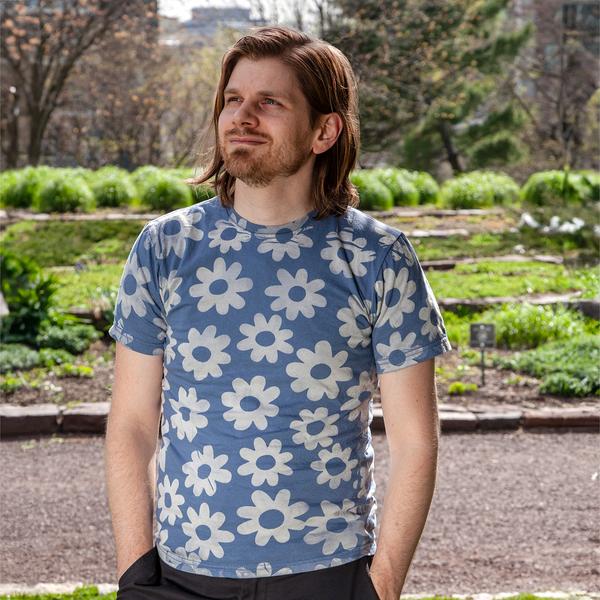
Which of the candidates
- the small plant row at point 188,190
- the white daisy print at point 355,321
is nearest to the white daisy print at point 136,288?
the white daisy print at point 355,321

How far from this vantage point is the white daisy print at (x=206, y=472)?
5.38 feet

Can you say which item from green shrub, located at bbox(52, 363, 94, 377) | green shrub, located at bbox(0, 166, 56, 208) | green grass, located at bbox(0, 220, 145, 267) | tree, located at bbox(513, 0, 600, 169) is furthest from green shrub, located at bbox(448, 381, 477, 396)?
tree, located at bbox(513, 0, 600, 169)

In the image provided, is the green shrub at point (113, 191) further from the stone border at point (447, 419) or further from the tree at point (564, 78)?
the tree at point (564, 78)

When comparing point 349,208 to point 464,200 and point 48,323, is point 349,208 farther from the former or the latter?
point 464,200

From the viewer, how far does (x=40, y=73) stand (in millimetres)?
19953

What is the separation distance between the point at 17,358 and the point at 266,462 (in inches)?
242

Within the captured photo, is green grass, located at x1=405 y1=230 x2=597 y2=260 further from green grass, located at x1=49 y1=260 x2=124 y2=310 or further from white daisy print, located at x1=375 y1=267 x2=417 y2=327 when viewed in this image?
white daisy print, located at x1=375 y1=267 x2=417 y2=327

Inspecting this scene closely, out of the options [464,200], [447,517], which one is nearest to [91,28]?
[464,200]

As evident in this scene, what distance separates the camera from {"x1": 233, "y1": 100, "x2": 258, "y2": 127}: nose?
1.72m

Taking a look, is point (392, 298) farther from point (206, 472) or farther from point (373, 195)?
point (373, 195)

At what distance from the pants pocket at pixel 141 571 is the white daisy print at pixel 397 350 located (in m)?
0.47

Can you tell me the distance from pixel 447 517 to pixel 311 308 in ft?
11.6

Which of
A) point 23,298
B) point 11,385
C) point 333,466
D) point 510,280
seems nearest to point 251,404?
point 333,466

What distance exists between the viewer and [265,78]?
1.75 meters
